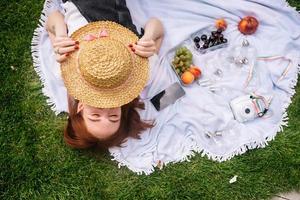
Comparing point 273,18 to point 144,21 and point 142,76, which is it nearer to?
point 144,21

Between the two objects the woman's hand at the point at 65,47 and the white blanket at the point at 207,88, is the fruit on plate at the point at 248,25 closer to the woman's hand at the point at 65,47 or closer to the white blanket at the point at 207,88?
the white blanket at the point at 207,88

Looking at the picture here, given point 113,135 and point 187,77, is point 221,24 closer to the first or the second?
point 187,77

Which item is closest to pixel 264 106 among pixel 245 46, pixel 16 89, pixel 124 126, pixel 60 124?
pixel 245 46

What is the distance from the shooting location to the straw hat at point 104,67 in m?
3.11

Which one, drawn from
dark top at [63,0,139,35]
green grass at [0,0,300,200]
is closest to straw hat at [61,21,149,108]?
dark top at [63,0,139,35]

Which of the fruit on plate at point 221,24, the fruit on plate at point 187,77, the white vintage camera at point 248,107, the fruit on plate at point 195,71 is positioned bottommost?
the white vintage camera at point 248,107

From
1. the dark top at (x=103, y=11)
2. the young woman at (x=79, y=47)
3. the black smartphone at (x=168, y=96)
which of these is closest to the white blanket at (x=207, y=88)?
the black smartphone at (x=168, y=96)

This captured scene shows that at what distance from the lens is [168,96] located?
4.04 m

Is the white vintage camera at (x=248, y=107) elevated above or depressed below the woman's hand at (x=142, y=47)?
below

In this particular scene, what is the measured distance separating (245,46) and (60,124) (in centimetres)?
154

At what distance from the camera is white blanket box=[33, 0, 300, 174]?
4012mm

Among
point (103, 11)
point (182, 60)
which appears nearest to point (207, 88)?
point (182, 60)

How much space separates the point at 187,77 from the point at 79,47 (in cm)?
100

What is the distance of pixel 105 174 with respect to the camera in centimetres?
402
